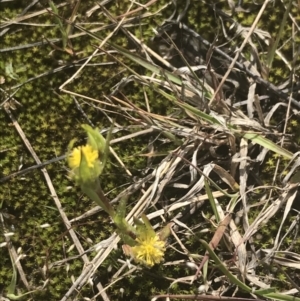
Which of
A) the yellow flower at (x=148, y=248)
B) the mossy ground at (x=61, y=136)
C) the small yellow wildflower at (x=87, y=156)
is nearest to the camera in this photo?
the small yellow wildflower at (x=87, y=156)

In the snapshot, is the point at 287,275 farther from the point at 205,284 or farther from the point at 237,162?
the point at 237,162

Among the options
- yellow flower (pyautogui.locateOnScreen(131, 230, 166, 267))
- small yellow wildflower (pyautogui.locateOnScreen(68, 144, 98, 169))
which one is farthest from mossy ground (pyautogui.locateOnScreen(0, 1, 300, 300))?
small yellow wildflower (pyautogui.locateOnScreen(68, 144, 98, 169))

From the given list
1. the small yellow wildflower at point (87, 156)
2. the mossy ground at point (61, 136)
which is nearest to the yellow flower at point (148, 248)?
the mossy ground at point (61, 136)

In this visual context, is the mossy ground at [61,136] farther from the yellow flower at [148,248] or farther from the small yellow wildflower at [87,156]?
the small yellow wildflower at [87,156]

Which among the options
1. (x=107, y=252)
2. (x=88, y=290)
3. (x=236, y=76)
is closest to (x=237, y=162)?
(x=236, y=76)

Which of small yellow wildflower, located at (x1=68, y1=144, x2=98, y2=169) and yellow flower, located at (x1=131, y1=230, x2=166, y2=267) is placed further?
yellow flower, located at (x1=131, y1=230, x2=166, y2=267)

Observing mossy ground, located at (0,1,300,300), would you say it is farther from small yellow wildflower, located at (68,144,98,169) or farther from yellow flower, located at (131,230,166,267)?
small yellow wildflower, located at (68,144,98,169)

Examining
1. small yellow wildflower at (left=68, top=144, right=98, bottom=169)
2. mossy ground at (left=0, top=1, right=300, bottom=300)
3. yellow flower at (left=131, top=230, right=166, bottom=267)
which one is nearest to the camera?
small yellow wildflower at (left=68, top=144, right=98, bottom=169)
